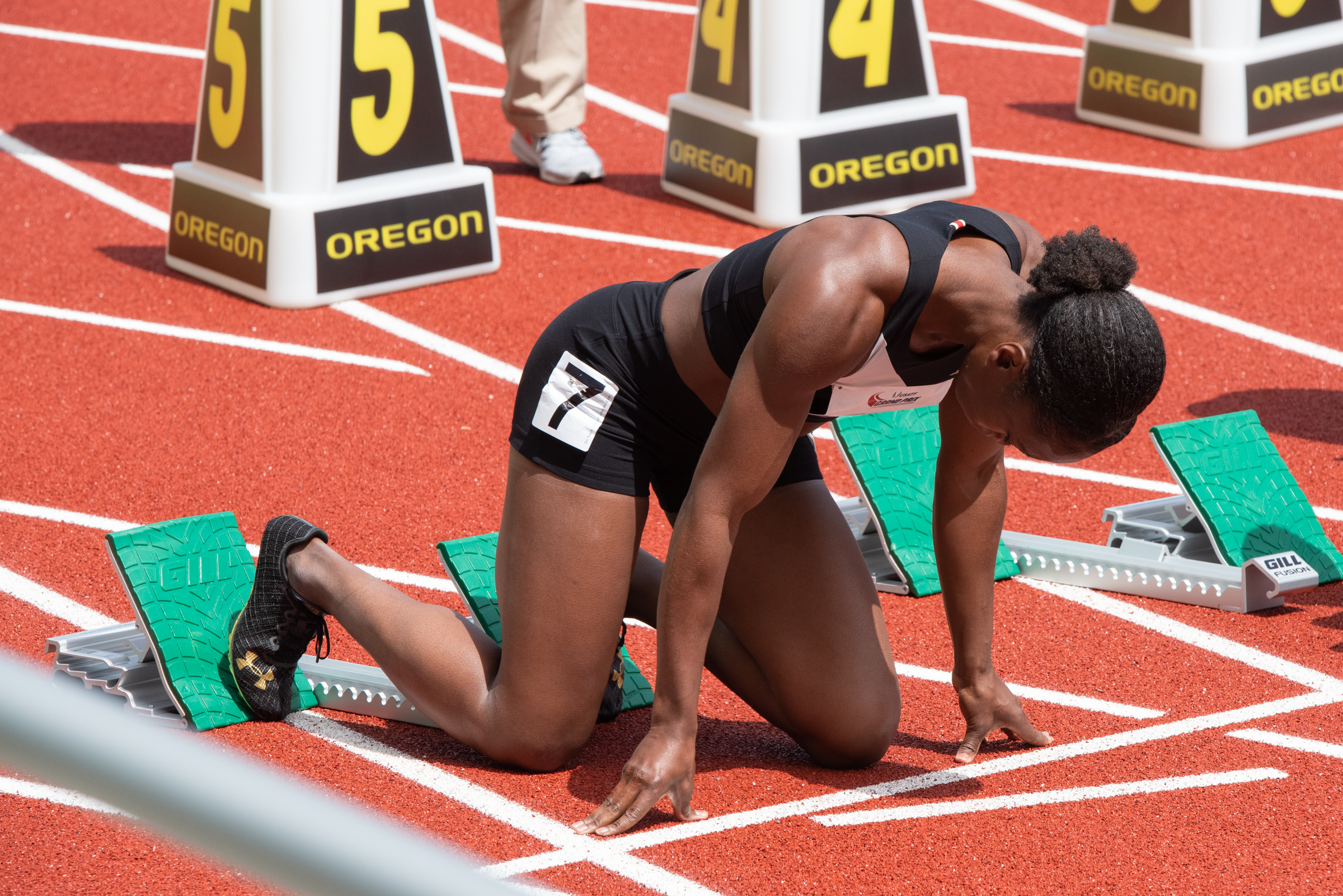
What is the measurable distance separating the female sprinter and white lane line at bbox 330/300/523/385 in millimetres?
2243

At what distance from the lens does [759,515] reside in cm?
336

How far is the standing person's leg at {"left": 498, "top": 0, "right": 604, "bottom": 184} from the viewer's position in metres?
7.46

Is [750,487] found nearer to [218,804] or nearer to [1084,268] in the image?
[1084,268]

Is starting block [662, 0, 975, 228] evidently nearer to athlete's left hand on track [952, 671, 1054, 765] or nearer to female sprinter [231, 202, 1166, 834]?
female sprinter [231, 202, 1166, 834]

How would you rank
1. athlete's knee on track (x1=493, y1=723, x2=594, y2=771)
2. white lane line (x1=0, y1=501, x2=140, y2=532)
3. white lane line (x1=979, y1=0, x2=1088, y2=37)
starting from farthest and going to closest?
white lane line (x1=979, y1=0, x2=1088, y2=37) < white lane line (x1=0, y1=501, x2=140, y2=532) < athlete's knee on track (x1=493, y1=723, x2=594, y2=771)

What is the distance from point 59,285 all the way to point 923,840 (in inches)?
186

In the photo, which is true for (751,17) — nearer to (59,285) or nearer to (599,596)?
(59,285)

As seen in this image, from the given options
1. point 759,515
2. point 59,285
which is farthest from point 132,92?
point 759,515

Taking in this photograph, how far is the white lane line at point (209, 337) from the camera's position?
5.78 meters

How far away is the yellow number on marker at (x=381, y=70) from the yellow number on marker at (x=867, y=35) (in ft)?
6.55

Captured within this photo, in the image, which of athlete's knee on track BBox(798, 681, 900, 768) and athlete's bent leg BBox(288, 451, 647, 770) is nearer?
athlete's bent leg BBox(288, 451, 647, 770)

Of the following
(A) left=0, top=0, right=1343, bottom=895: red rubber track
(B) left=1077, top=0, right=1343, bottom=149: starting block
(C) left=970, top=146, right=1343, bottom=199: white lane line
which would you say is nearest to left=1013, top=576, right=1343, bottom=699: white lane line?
(A) left=0, top=0, right=1343, bottom=895: red rubber track

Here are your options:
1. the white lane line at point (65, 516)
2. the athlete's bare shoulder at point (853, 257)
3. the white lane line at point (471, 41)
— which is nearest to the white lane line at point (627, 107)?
the white lane line at point (471, 41)

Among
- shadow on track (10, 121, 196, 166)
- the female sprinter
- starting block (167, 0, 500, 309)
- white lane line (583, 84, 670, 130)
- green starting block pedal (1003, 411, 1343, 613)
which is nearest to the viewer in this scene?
the female sprinter
